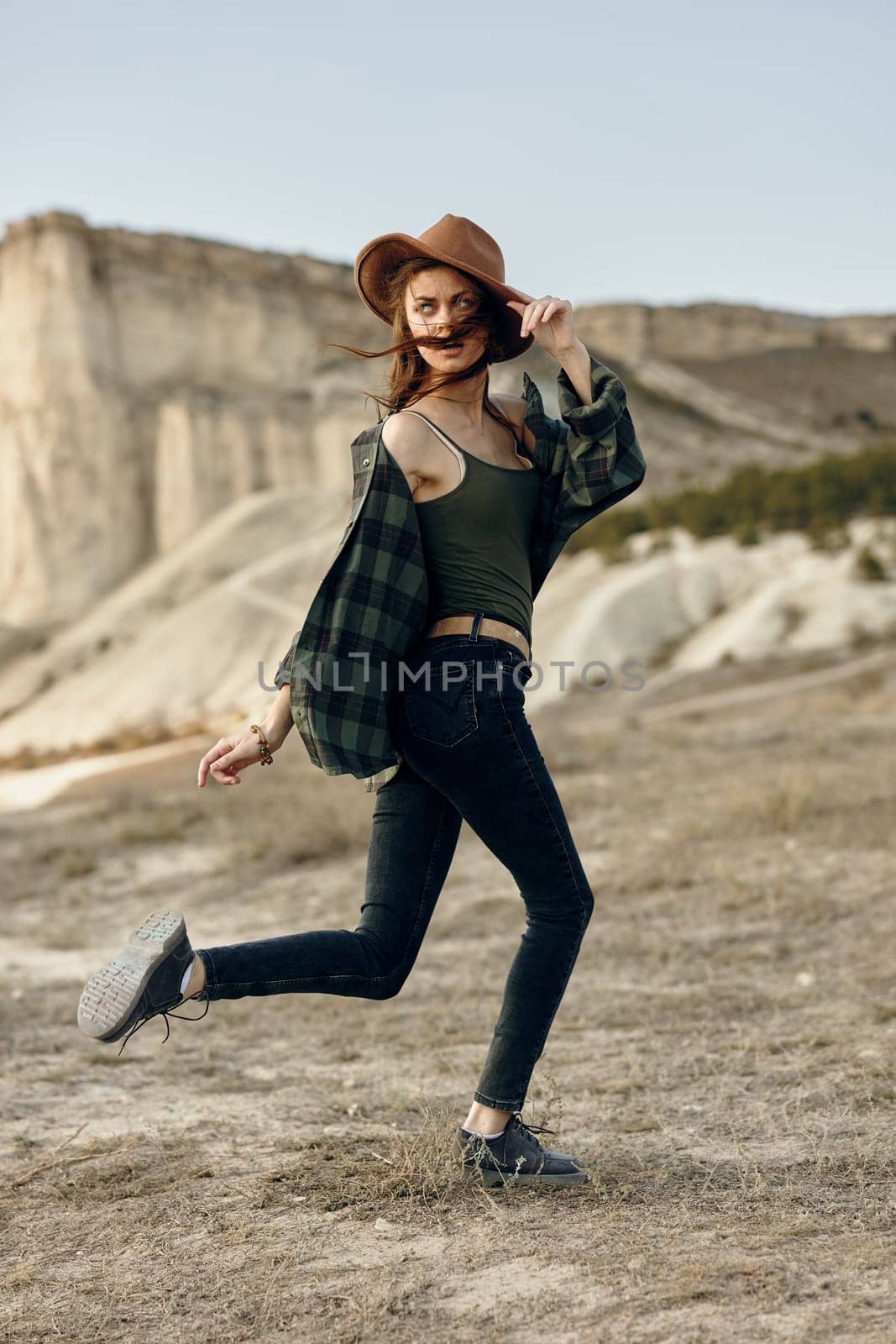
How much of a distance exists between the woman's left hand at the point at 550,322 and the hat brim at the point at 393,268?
4cm

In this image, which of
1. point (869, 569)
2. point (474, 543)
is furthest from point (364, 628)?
point (869, 569)

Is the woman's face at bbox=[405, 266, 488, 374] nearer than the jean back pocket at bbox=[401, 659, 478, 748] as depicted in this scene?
No

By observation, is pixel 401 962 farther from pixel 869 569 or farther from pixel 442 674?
pixel 869 569

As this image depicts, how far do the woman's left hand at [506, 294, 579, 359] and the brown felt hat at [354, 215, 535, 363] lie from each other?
3 centimetres

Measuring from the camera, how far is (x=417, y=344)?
2.65 metres

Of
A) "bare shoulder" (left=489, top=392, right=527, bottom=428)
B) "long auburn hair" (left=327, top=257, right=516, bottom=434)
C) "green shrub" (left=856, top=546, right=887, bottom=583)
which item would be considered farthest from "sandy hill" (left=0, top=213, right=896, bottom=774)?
"long auburn hair" (left=327, top=257, right=516, bottom=434)

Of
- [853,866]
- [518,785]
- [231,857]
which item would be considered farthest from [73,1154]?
[231,857]

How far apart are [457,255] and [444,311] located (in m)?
0.12

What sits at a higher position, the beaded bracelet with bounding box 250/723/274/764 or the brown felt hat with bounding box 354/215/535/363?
the brown felt hat with bounding box 354/215/535/363

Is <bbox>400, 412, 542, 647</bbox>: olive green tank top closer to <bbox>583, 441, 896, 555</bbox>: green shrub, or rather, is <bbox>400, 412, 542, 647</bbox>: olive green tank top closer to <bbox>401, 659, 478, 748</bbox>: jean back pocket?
<bbox>401, 659, 478, 748</bbox>: jean back pocket

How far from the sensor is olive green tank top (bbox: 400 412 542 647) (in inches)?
100

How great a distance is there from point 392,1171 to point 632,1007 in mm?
1966

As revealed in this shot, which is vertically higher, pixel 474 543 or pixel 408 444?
pixel 408 444

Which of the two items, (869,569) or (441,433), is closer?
(441,433)
